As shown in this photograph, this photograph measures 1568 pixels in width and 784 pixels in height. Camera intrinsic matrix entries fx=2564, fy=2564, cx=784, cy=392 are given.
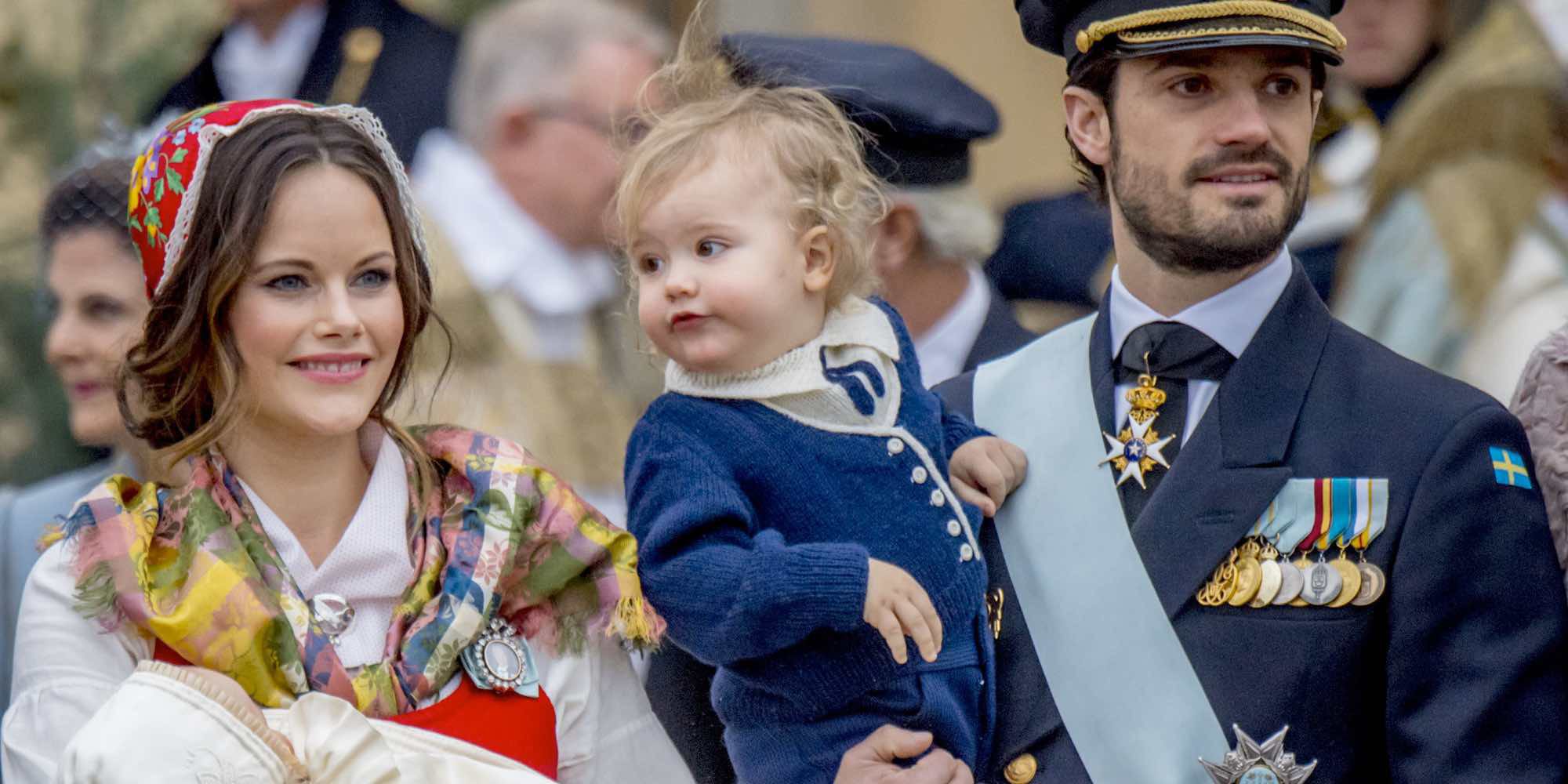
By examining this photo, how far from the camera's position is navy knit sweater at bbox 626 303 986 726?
11.5 ft

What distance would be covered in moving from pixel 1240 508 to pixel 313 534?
1.31 m

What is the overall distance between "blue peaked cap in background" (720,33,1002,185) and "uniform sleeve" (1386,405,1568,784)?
1377mm

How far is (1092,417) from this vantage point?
3.87 metres

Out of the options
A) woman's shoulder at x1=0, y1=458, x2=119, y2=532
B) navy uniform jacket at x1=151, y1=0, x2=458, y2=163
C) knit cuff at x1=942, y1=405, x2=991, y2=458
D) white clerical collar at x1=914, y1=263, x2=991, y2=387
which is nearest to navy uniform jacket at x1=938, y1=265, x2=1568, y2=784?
knit cuff at x1=942, y1=405, x2=991, y2=458

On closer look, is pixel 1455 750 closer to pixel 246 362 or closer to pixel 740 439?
pixel 740 439

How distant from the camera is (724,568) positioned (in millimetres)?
3514

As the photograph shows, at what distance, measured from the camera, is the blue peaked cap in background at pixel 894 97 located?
4531 mm

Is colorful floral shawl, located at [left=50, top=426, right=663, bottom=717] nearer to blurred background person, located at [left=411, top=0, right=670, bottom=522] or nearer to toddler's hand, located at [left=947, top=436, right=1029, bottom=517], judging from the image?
toddler's hand, located at [left=947, top=436, right=1029, bottom=517]

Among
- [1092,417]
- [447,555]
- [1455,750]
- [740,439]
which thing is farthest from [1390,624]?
[447,555]

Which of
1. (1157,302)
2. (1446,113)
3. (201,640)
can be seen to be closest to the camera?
(201,640)

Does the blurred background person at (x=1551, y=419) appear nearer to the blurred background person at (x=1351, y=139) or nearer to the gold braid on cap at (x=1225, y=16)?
the gold braid on cap at (x=1225, y=16)

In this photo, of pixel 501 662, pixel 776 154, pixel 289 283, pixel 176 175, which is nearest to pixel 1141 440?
pixel 776 154

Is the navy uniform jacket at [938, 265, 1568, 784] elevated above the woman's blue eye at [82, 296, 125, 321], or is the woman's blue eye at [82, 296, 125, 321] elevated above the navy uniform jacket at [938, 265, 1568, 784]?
the navy uniform jacket at [938, 265, 1568, 784]

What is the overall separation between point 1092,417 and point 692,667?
0.90m
